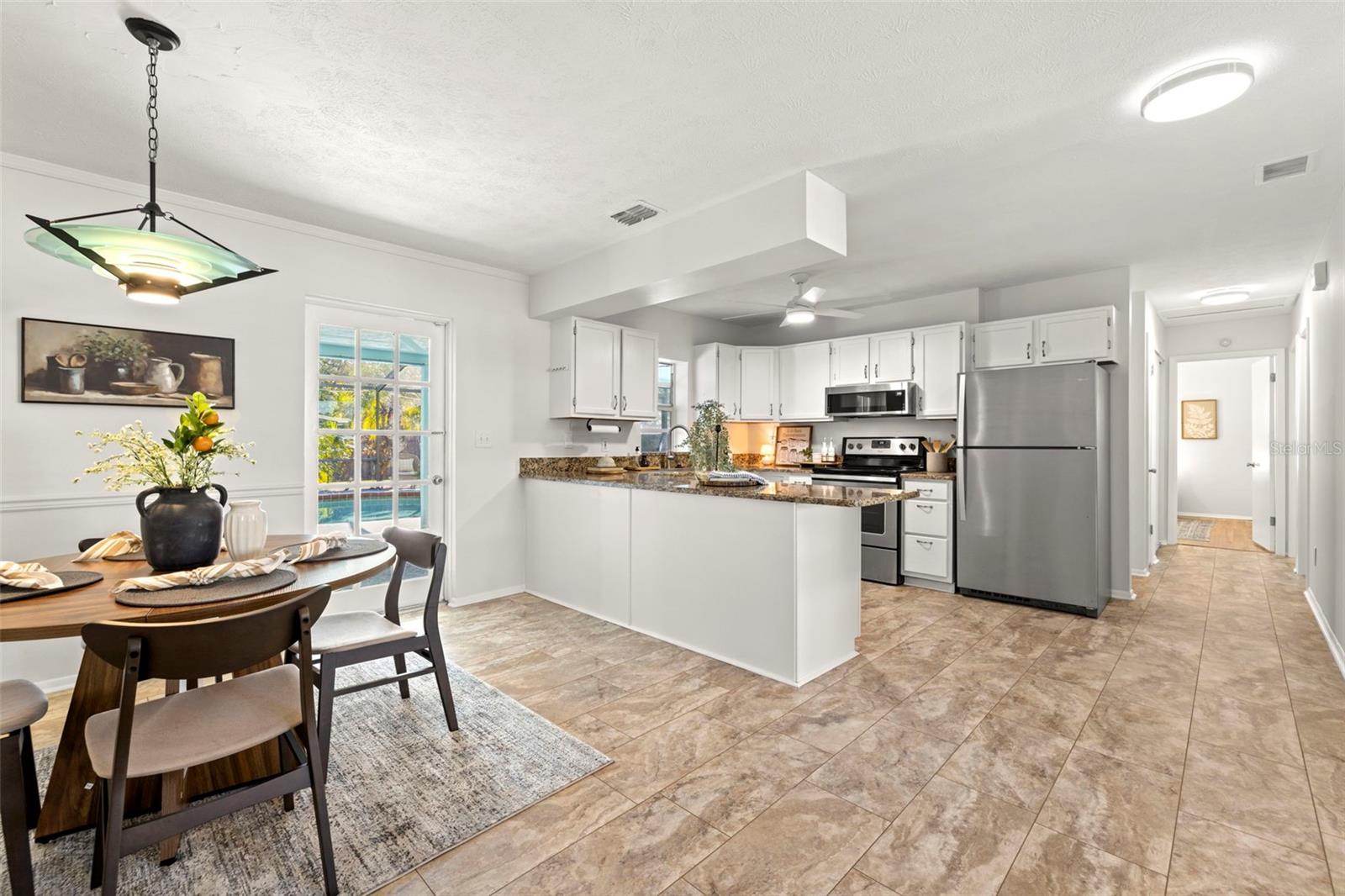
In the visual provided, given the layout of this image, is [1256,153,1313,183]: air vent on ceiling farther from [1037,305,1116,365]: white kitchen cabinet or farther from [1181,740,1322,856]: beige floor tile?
[1181,740,1322,856]: beige floor tile

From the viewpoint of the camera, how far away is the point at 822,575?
306cm

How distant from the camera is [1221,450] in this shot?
8633 mm

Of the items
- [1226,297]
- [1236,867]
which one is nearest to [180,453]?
[1236,867]

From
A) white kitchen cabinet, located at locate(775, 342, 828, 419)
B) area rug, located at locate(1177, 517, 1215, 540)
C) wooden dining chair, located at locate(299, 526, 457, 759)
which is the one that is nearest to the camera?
wooden dining chair, located at locate(299, 526, 457, 759)

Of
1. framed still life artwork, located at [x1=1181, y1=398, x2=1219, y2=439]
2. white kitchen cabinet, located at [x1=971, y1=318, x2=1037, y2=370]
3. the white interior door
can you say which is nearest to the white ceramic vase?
white kitchen cabinet, located at [x1=971, y1=318, x2=1037, y2=370]

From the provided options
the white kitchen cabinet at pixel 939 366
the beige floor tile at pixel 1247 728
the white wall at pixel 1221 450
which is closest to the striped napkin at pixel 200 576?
the beige floor tile at pixel 1247 728

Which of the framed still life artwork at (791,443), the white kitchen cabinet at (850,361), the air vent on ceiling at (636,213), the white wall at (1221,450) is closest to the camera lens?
the air vent on ceiling at (636,213)

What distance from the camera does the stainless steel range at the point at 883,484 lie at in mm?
5020

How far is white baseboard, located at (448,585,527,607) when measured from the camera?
4309 millimetres

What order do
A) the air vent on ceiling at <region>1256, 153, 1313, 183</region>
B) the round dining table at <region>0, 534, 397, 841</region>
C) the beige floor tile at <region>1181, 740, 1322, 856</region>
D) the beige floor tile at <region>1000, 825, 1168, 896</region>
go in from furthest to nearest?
the air vent on ceiling at <region>1256, 153, 1313, 183</region> → the beige floor tile at <region>1181, 740, 1322, 856</region> → the beige floor tile at <region>1000, 825, 1168, 896</region> → the round dining table at <region>0, 534, 397, 841</region>

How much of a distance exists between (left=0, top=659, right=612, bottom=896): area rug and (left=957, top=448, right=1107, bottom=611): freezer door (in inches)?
137

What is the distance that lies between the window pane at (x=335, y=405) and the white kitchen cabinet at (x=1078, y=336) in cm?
500

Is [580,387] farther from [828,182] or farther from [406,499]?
[828,182]

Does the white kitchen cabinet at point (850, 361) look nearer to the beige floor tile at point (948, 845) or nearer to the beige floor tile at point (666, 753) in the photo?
the beige floor tile at point (666, 753)
